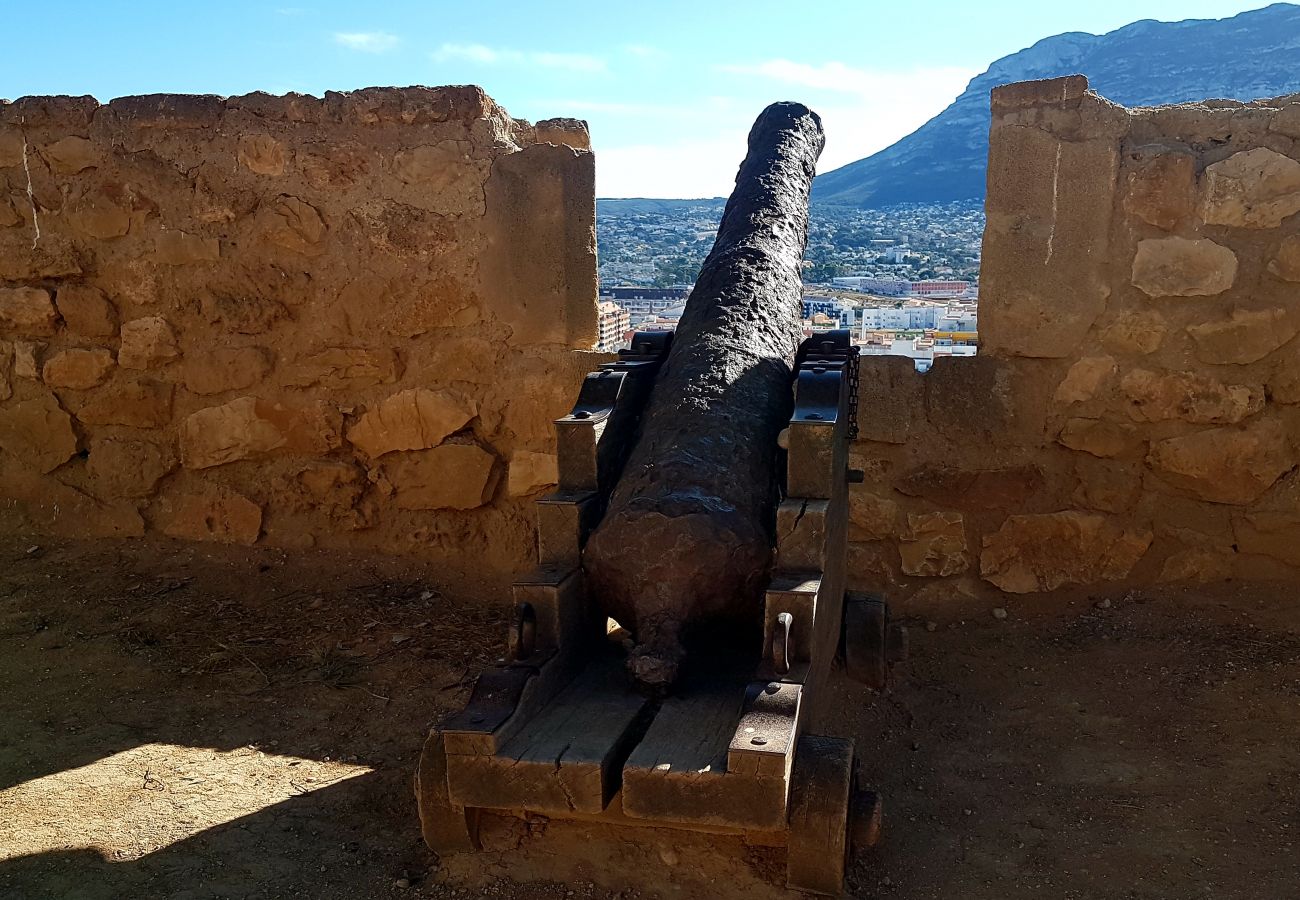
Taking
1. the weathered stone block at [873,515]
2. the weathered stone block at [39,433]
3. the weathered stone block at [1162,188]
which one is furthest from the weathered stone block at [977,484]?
the weathered stone block at [39,433]

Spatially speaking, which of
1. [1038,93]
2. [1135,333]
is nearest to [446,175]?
[1038,93]

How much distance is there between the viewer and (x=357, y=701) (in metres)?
3.60

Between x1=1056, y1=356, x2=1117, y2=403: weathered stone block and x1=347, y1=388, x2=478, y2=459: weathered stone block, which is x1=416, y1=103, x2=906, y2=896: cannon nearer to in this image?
x1=1056, y1=356, x2=1117, y2=403: weathered stone block

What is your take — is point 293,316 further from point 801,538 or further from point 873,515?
point 801,538

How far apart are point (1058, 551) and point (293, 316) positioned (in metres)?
3.39

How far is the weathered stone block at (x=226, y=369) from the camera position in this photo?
454 cm

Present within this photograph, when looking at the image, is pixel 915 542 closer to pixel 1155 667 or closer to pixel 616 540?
pixel 1155 667

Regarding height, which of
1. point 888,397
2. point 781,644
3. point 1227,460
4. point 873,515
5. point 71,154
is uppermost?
point 71,154

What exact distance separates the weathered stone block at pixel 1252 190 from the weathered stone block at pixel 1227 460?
2.53ft

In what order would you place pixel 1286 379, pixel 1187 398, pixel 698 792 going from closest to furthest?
pixel 698 792
pixel 1286 379
pixel 1187 398

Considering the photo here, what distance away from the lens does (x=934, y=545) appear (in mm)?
4387

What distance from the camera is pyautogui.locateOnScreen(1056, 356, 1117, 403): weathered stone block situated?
4113 millimetres

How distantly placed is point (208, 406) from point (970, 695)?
341 centimetres

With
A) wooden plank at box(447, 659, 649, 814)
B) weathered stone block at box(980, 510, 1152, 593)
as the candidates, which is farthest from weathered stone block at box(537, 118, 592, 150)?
wooden plank at box(447, 659, 649, 814)
